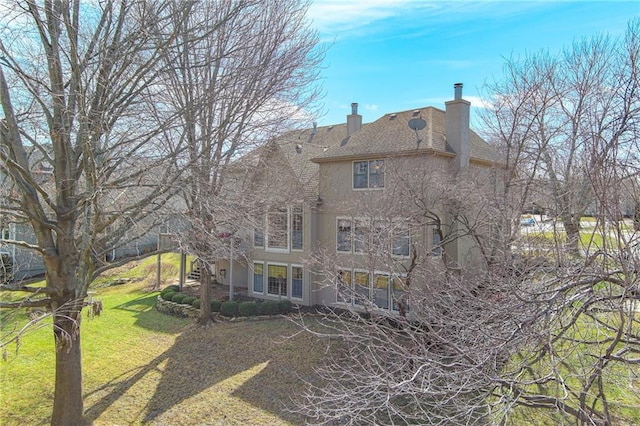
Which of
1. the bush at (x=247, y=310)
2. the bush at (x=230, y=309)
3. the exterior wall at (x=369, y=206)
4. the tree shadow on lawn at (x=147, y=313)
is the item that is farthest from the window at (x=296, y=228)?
the tree shadow on lawn at (x=147, y=313)

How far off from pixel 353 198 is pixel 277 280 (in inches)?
227

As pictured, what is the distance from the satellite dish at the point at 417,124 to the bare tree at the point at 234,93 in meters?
5.37

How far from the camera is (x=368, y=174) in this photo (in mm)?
16953

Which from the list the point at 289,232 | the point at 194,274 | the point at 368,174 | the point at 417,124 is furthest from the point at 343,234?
the point at 194,274

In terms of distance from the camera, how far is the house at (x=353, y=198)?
14.5 meters

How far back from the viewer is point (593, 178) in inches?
162

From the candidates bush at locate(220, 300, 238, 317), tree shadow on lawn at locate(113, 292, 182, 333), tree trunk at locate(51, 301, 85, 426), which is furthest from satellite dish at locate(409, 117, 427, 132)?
tree trunk at locate(51, 301, 85, 426)

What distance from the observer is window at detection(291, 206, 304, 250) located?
736 inches

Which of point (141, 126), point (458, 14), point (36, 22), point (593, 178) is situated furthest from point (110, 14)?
point (593, 178)

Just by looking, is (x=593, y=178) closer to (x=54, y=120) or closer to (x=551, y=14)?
(x=551, y=14)

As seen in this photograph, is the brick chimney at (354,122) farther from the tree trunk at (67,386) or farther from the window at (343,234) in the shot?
the tree trunk at (67,386)

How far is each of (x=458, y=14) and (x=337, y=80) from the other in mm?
5706

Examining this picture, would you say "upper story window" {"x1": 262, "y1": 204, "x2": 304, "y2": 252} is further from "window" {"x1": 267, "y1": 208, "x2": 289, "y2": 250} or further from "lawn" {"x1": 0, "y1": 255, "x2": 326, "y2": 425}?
"lawn" {"x1": 0, "y1": 255, "x2": 326, "y2": 425}

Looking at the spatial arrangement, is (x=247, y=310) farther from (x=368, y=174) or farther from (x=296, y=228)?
(x=368, y=174)
